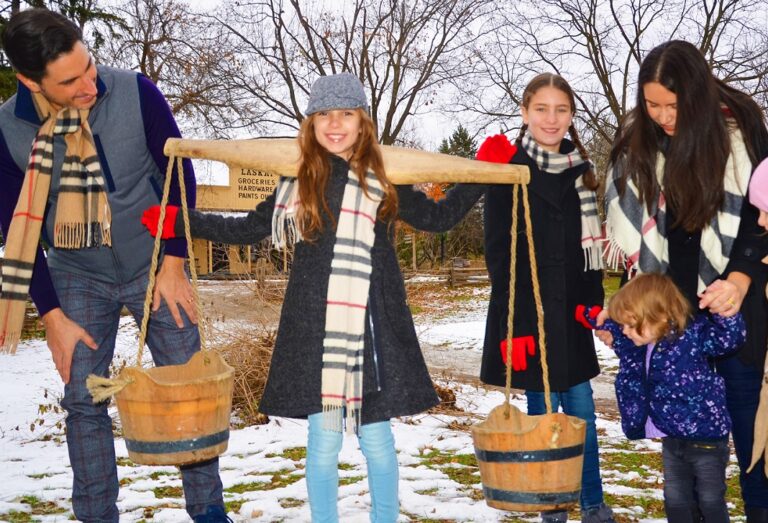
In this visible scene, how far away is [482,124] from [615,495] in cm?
1424

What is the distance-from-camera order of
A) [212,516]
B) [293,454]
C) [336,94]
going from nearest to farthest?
[336,94]
[212,516]
[293,454]

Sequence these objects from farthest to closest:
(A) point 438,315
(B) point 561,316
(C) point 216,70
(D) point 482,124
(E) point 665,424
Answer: (D) point 482,124
(A) point 438,315
(C) point 216,70
(B) point 561,316
(E) point 665,424

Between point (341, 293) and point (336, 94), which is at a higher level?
point (336, 94)

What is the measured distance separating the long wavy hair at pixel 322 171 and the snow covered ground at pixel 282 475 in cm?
149

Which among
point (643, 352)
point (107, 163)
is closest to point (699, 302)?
point (643, 352)

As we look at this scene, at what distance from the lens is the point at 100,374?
2914 millimetres

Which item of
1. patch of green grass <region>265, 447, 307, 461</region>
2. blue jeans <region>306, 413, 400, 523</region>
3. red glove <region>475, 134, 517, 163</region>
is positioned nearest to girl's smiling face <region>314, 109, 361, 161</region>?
red glove <region>475, 134, 517, 163</region>

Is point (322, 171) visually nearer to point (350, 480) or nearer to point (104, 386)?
point (104, 386)

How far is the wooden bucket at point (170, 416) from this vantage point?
241cm

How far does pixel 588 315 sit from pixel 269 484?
2.13m

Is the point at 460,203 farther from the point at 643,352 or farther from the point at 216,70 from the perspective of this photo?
the point at 216,70

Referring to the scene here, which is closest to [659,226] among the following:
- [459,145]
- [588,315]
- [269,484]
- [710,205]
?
[710,205]

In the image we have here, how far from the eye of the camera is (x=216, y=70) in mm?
13375

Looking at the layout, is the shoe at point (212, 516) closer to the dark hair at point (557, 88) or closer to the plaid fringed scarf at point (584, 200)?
the plaid fringed scarf at point (584, 200)
